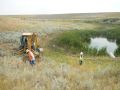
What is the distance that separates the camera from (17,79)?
7816 mm

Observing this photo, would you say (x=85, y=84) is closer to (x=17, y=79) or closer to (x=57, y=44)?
(x=17, y=79)

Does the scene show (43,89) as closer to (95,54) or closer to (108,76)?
(108,76)

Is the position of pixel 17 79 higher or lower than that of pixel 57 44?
higher

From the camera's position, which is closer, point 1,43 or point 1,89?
point 1,89

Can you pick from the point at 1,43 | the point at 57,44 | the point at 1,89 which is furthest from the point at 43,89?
the point at 57,44

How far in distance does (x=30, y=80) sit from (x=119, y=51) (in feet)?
81.0

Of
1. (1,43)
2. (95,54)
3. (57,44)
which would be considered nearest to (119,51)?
(95,54)

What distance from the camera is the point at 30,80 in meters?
7.84

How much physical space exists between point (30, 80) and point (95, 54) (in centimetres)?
2185

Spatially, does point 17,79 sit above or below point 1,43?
above

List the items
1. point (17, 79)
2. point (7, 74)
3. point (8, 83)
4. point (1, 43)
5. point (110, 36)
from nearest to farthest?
point (8, 83) < point (17, 79) < point (7, 74) < point (1, 43) < point (110, 36)

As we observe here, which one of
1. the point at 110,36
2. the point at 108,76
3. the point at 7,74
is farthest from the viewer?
the point at 110,36

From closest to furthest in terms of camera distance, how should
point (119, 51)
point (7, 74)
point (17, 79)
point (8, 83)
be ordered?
point (8, 83) < point (17, 79) < point (7, 74) < point (119, 51)

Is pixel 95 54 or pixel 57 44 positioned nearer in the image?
pixel 95 54
